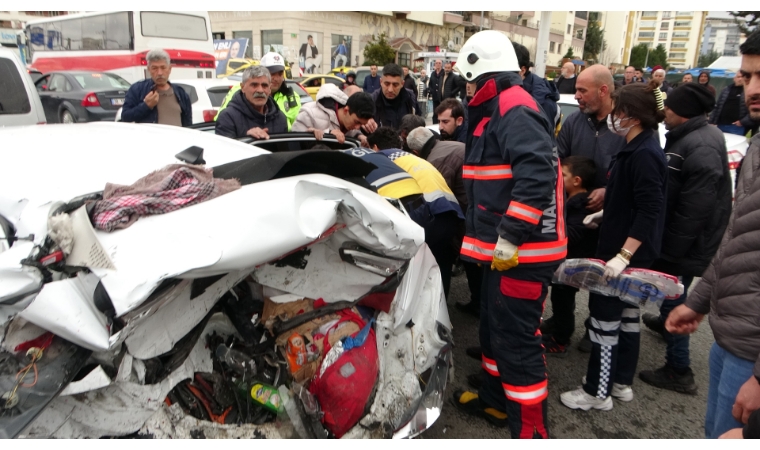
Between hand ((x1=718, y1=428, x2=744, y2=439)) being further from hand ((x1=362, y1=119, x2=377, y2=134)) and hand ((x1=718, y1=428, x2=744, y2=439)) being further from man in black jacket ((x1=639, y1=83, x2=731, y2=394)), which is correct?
hand ((x1=362, y1=119, x2=377, y2=134))

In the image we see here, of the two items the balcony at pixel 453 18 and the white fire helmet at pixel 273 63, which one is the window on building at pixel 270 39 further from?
the white fire helmet at pixel 273 63

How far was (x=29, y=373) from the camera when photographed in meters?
1.46

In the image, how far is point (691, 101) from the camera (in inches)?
112

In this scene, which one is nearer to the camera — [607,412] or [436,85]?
[607,412]

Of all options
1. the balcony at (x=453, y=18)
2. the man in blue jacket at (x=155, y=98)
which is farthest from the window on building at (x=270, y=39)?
the man in blue jacket at (x=155, y=98)

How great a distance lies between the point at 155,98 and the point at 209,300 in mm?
3043

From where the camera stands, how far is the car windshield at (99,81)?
10.6 metres

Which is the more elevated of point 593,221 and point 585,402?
point 593,221

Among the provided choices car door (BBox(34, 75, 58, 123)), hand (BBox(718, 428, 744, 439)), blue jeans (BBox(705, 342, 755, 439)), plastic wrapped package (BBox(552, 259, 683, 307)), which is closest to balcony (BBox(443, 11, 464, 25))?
car door (BBox(34, 75, 58, 123))

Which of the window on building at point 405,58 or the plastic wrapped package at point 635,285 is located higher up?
the window on building at point 405,58

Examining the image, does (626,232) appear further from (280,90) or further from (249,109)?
(280,90)

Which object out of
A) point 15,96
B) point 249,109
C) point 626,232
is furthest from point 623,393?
point 15,96

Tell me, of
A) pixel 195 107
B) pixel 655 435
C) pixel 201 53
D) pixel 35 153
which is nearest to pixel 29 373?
pixel 35 153

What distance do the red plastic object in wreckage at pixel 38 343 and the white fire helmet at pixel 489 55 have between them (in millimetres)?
2014
